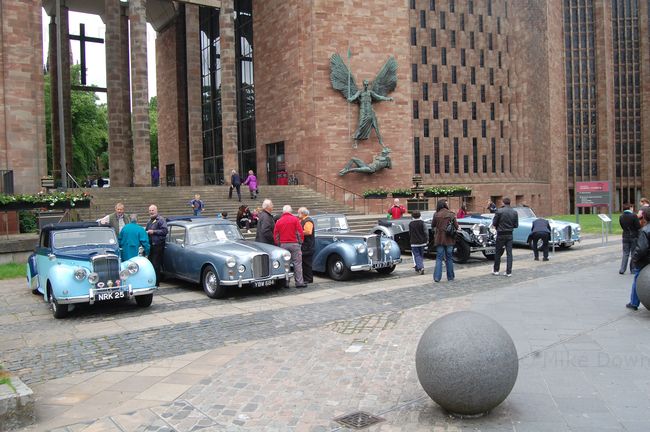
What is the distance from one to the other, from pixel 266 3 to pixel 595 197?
22.4 metres

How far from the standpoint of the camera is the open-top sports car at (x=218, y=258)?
1060 centimetres

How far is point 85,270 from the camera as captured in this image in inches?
360

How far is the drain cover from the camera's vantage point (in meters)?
4.68

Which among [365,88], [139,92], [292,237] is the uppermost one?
[365,88]

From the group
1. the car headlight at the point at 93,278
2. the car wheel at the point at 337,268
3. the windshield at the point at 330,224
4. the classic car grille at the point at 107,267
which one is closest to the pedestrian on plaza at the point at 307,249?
the car wheel at the point at 337,268

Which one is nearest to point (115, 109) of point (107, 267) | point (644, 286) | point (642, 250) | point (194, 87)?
point (194, 87)

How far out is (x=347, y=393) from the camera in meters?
5.45

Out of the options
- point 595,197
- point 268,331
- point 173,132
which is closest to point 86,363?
point 268,331

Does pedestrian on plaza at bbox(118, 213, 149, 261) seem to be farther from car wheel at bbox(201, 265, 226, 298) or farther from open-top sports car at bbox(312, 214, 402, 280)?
open-top sports car at bbox(312, 214, 402, 280)

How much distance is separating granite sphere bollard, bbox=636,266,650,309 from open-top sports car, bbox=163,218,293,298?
6.27 metres

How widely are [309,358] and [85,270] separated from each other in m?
4.64

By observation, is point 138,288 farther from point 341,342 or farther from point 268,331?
point 341,342

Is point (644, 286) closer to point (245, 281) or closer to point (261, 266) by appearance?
point (261, 266)

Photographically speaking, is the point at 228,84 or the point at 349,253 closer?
the point at 349,253
